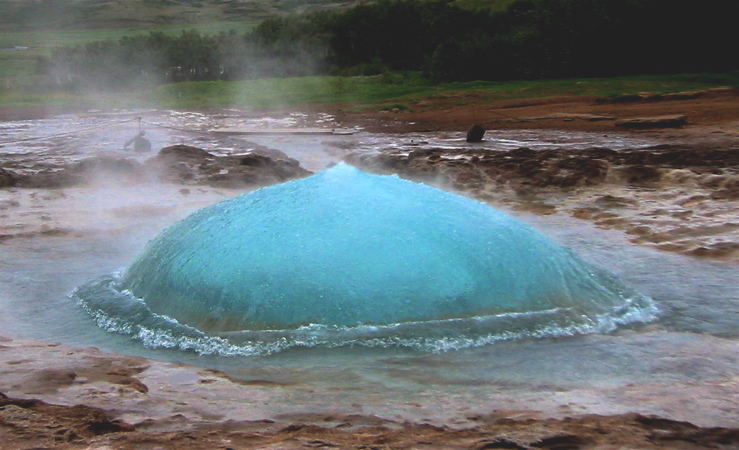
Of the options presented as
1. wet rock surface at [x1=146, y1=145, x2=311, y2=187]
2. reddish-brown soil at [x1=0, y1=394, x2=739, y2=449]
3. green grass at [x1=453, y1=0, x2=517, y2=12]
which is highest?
green grass at [x1=453, y1=0, x2=517, y2=12]

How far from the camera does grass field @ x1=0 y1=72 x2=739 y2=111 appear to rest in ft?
61.8

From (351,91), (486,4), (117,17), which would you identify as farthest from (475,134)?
(117,17)

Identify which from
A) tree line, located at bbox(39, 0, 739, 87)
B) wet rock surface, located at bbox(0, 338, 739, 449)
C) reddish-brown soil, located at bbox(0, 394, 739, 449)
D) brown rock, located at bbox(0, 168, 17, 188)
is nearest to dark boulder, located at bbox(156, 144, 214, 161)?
brown rock, located at bbox(0, 168, 17, 188)

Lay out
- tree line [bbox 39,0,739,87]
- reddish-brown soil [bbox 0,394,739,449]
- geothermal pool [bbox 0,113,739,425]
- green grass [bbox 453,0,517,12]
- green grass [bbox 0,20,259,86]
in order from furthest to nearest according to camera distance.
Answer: green grass [bbox 0,20,259,86]
green grass [bbox 453,0,517,12]
tree line [bbox 39,0,739,87]
geothermal pool [bbox 0,113,739,425]
reddish-brown soil [bbox 0,394,739,449]

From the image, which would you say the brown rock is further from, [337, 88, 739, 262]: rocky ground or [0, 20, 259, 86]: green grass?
[0, 20, 259, 86]: green grass

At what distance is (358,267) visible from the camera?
14.1 feet

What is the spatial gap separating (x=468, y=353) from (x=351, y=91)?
19.1 metres

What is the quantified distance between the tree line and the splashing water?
1771 cm

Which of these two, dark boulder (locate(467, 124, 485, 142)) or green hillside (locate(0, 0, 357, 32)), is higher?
green hillside (locate(0, 0, 357, 32))

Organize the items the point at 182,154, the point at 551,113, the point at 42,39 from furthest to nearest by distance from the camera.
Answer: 1. the point at 42,39
2. the point at 551,113
3. the point at 182,154

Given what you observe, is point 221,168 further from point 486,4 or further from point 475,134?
point 486,4

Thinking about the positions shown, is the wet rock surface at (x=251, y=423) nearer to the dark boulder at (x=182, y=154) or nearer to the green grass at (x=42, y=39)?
the dark boulder at (x=182, y=154)

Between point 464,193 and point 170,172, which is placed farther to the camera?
point 170,172

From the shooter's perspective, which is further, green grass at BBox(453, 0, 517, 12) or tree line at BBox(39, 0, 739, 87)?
green grass at BBox(453, 0, 517, 12)
